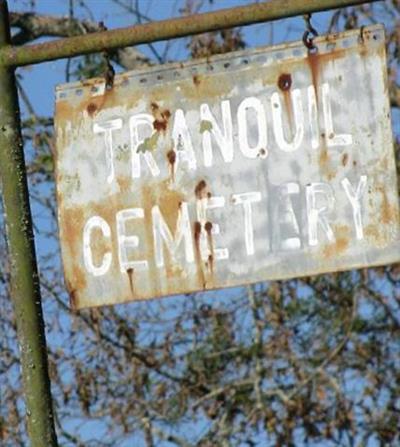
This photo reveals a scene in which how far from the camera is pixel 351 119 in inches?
145

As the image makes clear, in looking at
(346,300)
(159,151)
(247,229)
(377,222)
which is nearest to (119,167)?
(159,151)

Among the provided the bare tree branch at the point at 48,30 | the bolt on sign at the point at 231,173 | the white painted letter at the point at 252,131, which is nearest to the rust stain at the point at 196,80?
the bolt on sign at the point at 231,173

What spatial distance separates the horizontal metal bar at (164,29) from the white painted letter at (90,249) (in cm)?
44

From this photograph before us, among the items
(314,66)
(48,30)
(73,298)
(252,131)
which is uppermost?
(48,30)

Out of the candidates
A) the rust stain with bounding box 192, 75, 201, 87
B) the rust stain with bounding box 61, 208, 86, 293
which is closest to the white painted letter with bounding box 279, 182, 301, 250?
the rust stain with bounding box 192, 75, 201, 87

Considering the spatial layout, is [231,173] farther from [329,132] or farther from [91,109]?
[91,109]

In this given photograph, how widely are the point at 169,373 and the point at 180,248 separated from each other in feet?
22.3

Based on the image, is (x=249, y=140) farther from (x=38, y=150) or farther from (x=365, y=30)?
(x=38, y=150)

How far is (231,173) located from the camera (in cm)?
376

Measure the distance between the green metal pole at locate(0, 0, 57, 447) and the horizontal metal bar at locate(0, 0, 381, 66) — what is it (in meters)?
0.07

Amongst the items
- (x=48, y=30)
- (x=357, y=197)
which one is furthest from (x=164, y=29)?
(x=48, y=30)

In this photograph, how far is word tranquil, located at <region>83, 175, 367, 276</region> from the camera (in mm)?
3666

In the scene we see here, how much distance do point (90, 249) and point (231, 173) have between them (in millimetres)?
358

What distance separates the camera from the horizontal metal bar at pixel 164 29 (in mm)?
3828
